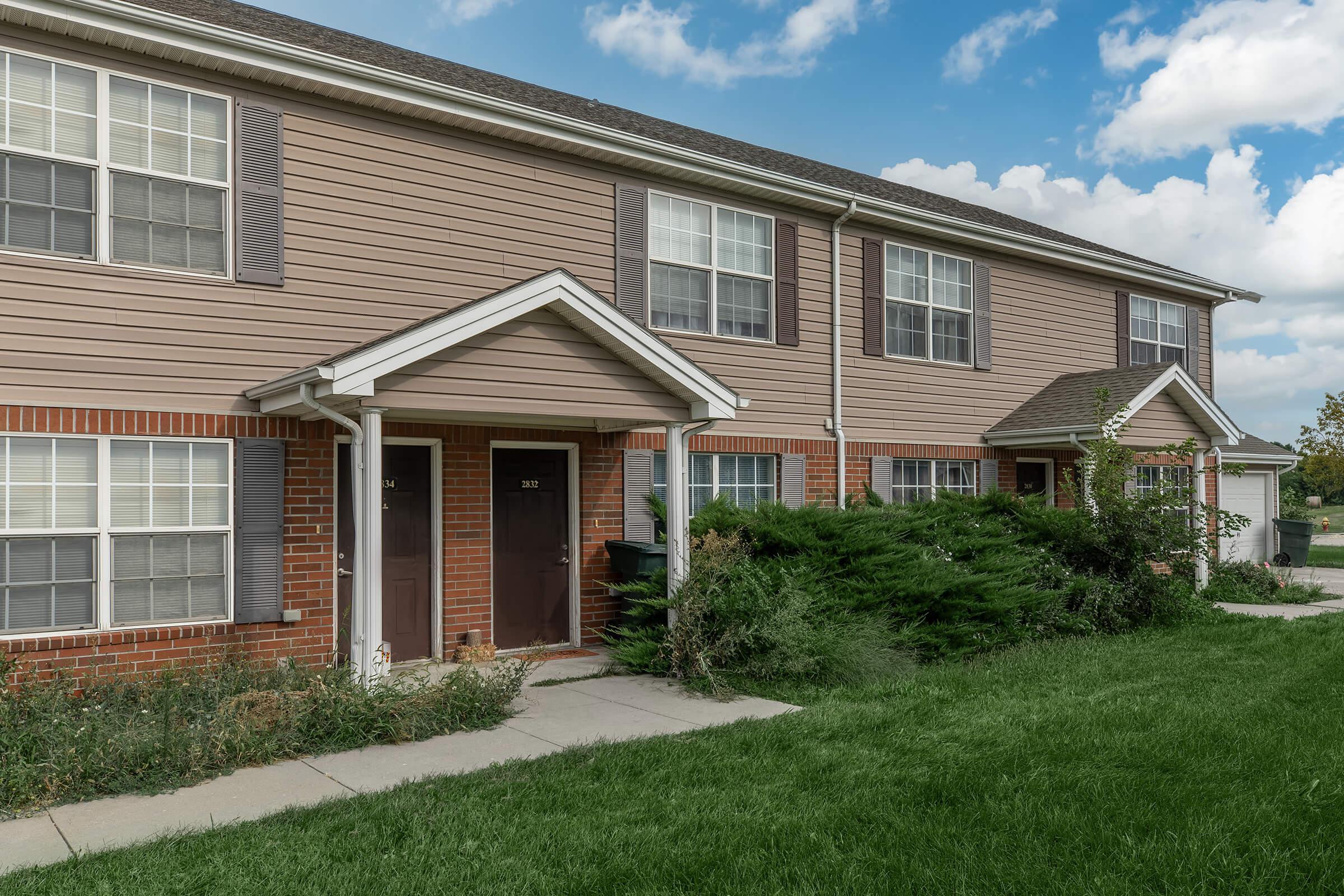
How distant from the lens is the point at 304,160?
8.83 m

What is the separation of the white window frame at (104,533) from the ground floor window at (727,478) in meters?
4.75

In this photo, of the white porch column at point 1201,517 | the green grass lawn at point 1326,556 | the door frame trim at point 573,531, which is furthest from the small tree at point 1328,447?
the door frame trim at point 573,531

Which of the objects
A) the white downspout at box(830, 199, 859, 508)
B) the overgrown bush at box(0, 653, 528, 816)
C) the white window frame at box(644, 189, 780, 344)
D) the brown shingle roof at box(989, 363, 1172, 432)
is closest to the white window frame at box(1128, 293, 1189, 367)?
the brown shingle roof at box(989, 363, 1172, 432)

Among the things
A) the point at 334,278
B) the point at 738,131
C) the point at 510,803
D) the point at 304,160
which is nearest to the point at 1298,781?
the point at 510,803

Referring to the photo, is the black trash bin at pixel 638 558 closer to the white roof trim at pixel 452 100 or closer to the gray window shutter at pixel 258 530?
the gray window shutter at pixel 258 530

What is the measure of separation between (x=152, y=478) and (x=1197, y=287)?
16026 millimetres

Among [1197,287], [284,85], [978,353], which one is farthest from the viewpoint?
[1197,287]

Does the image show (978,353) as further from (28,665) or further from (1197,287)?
(28,665)

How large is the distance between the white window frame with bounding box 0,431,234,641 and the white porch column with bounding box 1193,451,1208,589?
10.6m

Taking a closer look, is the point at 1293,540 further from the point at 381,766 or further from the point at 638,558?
the point at 381,766

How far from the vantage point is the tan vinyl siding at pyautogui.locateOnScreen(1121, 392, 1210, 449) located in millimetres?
13977

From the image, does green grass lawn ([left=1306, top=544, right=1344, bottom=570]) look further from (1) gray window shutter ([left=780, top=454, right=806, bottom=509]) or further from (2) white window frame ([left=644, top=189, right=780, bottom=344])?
(2) white window frame ([left=644, top=189, right=780, bottom=344])

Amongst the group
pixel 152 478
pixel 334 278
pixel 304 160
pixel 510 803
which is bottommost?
pixel 510 803

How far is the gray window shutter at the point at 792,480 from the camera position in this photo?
12.0 m
